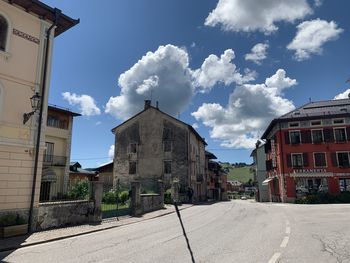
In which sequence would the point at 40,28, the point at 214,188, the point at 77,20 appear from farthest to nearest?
1. the point at 214,188
2. the point at 77,20
3. the point at 40,28

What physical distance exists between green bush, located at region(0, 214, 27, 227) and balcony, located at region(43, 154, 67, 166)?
73.0ft

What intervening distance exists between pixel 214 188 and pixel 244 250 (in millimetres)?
60257

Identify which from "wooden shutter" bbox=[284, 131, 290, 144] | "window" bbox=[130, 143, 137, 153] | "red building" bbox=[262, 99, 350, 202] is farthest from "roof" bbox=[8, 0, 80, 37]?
"wooden shutter" bbox=[284, 131, 290, 144]

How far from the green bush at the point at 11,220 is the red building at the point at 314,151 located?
31.9 meters

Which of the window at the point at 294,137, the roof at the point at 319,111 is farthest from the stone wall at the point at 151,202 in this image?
the roof at the point at 319,111

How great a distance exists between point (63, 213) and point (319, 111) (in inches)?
1359

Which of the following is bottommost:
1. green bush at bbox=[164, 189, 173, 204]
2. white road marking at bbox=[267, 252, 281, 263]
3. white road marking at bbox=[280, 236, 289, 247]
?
white road marking at bbox=[267, 252, 281, 263]

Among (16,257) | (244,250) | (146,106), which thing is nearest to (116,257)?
(16,257)

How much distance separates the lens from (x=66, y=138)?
117ft

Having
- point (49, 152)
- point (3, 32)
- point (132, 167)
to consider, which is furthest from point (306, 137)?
point (3, 32)

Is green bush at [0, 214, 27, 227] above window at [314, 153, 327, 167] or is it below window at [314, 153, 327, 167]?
below

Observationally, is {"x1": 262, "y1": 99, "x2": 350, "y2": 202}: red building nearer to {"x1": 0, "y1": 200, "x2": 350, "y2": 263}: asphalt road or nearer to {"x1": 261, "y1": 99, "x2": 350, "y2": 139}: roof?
{"x1": 261, "y1": 99, "x2": 350, "y2": 139}: roof

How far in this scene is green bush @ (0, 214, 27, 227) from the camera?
38.4 ft

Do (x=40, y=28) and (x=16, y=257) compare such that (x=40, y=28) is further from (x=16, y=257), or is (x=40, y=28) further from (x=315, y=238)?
(x=315, y=238)
